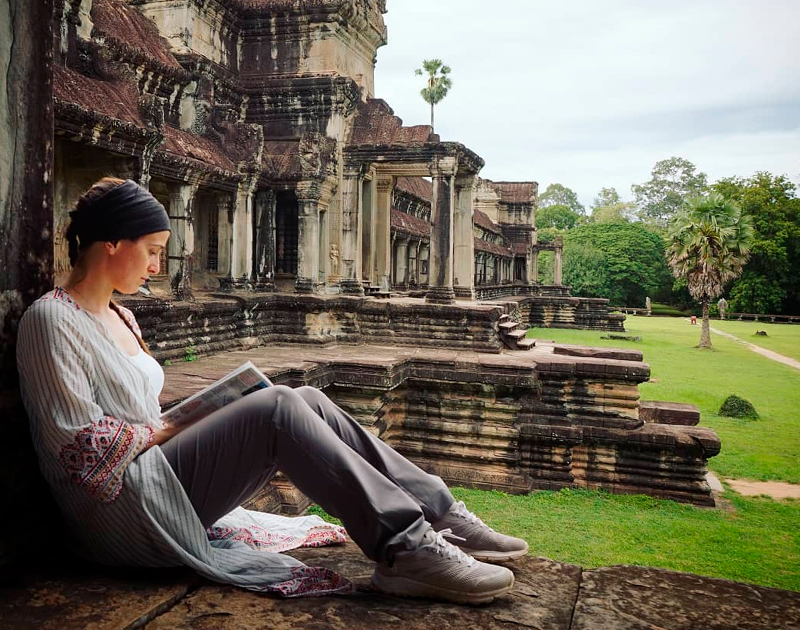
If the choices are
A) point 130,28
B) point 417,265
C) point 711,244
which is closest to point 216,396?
point 130,28

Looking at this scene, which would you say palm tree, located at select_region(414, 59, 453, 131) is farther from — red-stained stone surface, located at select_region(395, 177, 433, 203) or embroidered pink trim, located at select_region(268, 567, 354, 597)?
embroidered pink trim, located at select_region(268, 567, 354, 597)

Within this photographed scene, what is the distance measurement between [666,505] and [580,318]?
2248 centimetres

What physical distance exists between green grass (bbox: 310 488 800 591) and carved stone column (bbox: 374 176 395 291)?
5.68 meters

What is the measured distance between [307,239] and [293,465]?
8309mm

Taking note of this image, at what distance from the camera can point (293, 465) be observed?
1960 millimetres

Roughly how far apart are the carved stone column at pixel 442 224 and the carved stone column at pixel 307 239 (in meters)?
1.77

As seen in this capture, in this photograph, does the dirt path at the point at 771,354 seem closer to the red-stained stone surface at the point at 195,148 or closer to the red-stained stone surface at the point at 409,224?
the red-stained stone surface at the point at 409,224

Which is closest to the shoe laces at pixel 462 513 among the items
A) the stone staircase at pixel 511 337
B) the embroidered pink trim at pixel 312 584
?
the embroidered pink trim at pixel 312 584

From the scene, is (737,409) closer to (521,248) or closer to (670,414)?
(670,414)

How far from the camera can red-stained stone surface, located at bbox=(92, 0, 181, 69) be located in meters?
7.61

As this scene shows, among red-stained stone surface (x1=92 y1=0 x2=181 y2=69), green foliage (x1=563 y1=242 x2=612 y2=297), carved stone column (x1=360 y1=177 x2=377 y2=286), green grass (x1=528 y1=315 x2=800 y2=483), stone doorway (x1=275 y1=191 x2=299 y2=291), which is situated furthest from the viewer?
green foliage (x1=563 y1=242 x2=612 y2=297)

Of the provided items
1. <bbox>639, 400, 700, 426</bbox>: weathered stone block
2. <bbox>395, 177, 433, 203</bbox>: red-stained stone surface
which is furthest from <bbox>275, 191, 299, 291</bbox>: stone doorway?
<bbox>395, 177, 433, 203</bbox>: red-stained stone surface

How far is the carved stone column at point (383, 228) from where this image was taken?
11.5 meters

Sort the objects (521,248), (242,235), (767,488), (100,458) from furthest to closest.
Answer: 1. (521,248)
2. (242,235)
3. (767,488)
4. (100,458)
